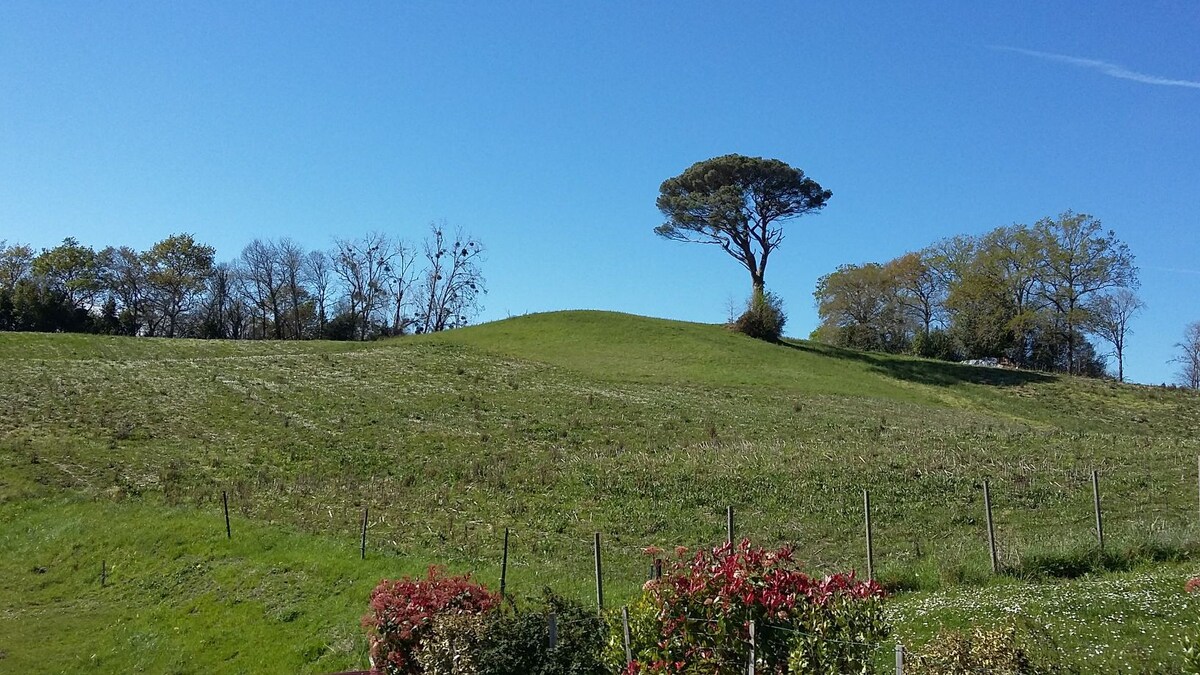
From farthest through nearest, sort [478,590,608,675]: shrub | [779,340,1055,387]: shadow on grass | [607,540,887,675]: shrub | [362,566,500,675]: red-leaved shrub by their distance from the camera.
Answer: [779,340,1055,387]: shadow on grass
[362,566,500,675]: red-leaved shrub
[478,590,608,675]: shrub
[607,540,887,675]: shrub

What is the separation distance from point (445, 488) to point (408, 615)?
15990mm

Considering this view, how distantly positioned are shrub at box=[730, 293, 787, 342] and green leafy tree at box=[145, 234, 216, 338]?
60.0m

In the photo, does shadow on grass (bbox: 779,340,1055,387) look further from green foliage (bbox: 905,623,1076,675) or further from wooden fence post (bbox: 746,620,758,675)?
wooden fence post (bbox: 746,620,758,675)

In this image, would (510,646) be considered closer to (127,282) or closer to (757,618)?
(757,618)

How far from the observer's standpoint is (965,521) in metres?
21.2

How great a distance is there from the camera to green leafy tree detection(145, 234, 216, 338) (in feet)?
299

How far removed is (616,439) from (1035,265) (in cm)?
5952

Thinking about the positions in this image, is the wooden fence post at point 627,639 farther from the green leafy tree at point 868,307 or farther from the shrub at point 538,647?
the green leafy tree at point 868,307

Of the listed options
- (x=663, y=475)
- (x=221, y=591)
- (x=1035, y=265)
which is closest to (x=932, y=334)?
(x=1035, y=265)

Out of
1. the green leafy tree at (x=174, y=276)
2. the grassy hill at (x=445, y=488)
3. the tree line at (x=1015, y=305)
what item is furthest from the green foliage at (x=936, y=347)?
the green leafy tree at (x=174, y=276)

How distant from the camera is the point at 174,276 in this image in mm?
91188

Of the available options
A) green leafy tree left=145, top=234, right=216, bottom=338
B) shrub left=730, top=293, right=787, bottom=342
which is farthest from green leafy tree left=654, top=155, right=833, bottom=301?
green leafy tree left=145, top=234, right=216, bottom=338

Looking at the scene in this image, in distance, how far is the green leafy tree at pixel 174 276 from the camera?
9106cm

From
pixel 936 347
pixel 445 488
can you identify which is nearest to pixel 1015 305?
pixel 936 347
